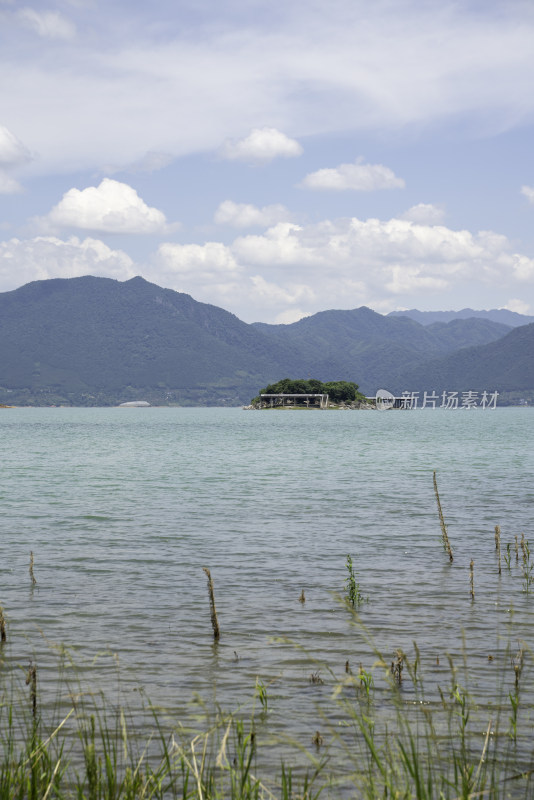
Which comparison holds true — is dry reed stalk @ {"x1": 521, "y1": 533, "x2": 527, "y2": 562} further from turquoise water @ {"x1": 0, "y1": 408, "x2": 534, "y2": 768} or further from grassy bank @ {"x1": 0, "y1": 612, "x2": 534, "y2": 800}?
grassy bank @ {"x1": 0, "y1": 612, "x2": 534, "y2": 800}

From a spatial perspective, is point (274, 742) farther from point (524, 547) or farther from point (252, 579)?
point (524, 547)

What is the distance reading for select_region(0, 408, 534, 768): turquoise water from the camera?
1261cm

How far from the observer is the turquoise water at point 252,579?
12609 millimetres

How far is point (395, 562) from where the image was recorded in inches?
856

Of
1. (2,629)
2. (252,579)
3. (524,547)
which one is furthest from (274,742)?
(524,547)

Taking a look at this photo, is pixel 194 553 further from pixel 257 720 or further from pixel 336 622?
pixel 257 720

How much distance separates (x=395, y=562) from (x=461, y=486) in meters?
22.8

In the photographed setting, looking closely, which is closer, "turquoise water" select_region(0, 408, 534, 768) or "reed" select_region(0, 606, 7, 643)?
"turquoise water" select_region(0, 408, 534, 768)

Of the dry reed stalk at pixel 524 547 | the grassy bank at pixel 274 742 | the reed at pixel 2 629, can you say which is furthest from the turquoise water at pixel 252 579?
the dry reed stalk at pixel 524 547

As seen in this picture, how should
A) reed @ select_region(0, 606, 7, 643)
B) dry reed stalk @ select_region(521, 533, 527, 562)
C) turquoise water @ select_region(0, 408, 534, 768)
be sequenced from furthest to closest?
dry reed stalk @ select_region(521, 533, 527, 562), reed @ select_region(0, 606, 7, 643), turquoise water @ select_region(0, 408, 534, 768)

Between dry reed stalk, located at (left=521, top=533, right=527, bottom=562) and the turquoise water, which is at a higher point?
dry reed stalk, located at (left=521, top=533, right=527, bottom=562)

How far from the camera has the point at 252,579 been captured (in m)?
19.3

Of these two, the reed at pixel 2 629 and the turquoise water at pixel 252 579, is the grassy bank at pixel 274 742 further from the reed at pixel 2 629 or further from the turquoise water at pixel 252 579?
the reed at pixel 2 629

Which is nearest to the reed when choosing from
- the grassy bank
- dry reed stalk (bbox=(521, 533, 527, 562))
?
the grassy bank
